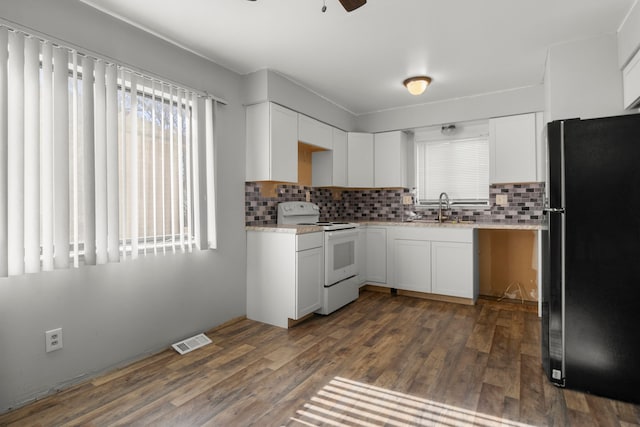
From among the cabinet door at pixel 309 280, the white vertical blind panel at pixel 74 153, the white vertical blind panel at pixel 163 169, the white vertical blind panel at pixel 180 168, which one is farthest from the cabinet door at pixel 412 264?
the white vertical blind panel at pixel 74 153

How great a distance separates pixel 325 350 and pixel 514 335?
1661 millimetres

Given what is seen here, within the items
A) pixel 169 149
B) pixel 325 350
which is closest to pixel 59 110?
pixel 169 149

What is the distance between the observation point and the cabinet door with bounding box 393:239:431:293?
4.06 m

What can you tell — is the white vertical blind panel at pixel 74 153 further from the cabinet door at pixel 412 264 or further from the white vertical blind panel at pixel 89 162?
the cabinet door at pixel 412 264

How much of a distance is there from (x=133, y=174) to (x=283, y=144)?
1481 mm

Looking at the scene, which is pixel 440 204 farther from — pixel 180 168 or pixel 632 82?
pixel 180 168

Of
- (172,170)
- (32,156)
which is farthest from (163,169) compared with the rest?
(32,156)

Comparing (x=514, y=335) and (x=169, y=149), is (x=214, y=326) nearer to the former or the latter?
(x=169, y=149)

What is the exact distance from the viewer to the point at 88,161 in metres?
2.11

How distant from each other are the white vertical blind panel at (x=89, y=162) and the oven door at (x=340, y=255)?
203 cm

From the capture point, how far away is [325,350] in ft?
8.74

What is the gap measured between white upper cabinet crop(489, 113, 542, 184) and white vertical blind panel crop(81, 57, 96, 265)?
12.7 ft

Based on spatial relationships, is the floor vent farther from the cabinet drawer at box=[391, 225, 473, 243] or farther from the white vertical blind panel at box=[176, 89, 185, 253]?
the cabinet drawer at box=[391, 225, 473, 243]

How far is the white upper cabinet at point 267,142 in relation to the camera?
3.28 metres
